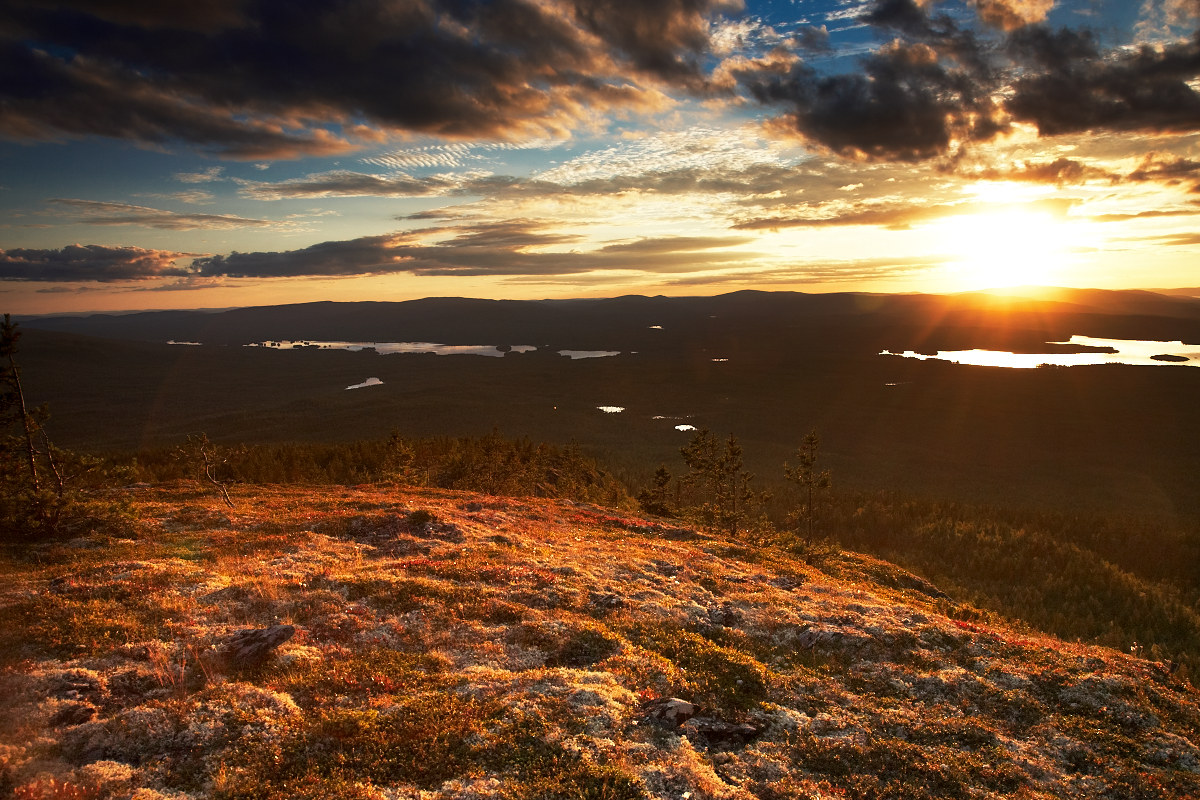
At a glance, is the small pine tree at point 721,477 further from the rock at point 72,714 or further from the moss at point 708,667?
the rock at point 72,714

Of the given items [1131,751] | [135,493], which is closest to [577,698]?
[1131,751]

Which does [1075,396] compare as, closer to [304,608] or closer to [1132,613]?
[1132,613]

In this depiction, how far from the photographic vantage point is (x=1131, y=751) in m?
12.4

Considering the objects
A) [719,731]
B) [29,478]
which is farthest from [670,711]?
[29,478]

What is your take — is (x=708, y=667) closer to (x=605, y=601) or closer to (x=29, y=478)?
(x=605, y=601)

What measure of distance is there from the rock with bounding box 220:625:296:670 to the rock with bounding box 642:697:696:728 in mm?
8668

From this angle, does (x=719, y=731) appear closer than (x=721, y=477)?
Yes

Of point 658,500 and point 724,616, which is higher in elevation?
point 724,616

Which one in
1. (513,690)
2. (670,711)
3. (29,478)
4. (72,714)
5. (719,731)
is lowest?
(719,731)

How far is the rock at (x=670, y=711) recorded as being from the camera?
1171cm

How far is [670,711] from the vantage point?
469 inches

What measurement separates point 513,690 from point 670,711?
3.45 meters

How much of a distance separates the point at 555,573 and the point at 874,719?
37.4ft

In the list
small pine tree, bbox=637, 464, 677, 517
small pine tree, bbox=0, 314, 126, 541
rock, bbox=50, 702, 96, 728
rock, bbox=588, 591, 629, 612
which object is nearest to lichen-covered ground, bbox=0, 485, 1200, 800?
rock, bbox=50, 702, 96, 728
